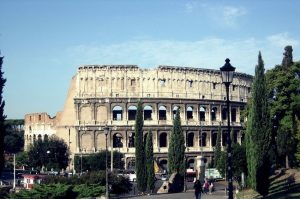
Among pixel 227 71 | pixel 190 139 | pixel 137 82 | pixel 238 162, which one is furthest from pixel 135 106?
pixel 227 71

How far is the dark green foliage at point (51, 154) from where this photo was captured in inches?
2776

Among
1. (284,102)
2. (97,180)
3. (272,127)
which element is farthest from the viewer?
(284,102)

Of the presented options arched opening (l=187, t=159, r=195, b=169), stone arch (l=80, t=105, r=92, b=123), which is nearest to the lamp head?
stone arch (l=80, t=105, r=92, b=123)

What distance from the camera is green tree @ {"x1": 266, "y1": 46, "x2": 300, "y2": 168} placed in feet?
157

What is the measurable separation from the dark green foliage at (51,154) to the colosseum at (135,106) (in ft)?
5.99

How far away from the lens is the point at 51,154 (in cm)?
7106

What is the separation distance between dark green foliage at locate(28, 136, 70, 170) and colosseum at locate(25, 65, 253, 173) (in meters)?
1.83

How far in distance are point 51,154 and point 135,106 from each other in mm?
13615

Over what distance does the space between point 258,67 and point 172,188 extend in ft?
49.1

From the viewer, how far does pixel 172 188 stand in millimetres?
37781

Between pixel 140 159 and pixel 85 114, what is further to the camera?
pixel 85 114

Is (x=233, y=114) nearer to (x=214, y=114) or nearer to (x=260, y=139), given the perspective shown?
(x=214, y=114)

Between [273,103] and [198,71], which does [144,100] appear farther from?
[273,103]

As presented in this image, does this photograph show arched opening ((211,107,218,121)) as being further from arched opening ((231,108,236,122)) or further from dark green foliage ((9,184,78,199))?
dark green foliage ((9,184,78,199))
